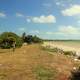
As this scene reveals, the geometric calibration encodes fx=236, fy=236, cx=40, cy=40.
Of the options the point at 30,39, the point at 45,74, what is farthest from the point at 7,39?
the point at 30,39

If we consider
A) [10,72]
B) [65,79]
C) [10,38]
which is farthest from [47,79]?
[10,38]

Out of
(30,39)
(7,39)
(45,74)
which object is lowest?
(45,74)

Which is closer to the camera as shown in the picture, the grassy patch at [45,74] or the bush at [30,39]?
the grassy patch at [45,74]

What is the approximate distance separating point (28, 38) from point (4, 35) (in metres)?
37.5

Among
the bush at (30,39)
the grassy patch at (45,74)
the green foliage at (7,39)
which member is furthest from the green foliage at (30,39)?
the grassy patch at (45,74)

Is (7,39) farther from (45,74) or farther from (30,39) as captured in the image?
(30,39)

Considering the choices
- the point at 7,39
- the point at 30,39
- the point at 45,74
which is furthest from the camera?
the point at 30,39

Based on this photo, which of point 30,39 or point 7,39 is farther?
point 30,39

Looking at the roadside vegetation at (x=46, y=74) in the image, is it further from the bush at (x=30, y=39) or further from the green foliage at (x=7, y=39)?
the bush at (x=30, y=39)

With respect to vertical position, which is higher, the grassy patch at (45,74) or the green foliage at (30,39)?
the green foliage at (30,39)

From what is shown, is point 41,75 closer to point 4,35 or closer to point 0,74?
point 0,74

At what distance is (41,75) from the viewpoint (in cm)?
1962

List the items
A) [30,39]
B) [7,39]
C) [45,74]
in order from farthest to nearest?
[30,39] → [7,39] → [45,74]

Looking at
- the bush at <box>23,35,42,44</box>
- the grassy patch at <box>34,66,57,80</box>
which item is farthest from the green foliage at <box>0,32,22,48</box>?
the bush at <box>23,35,42,44</box>
